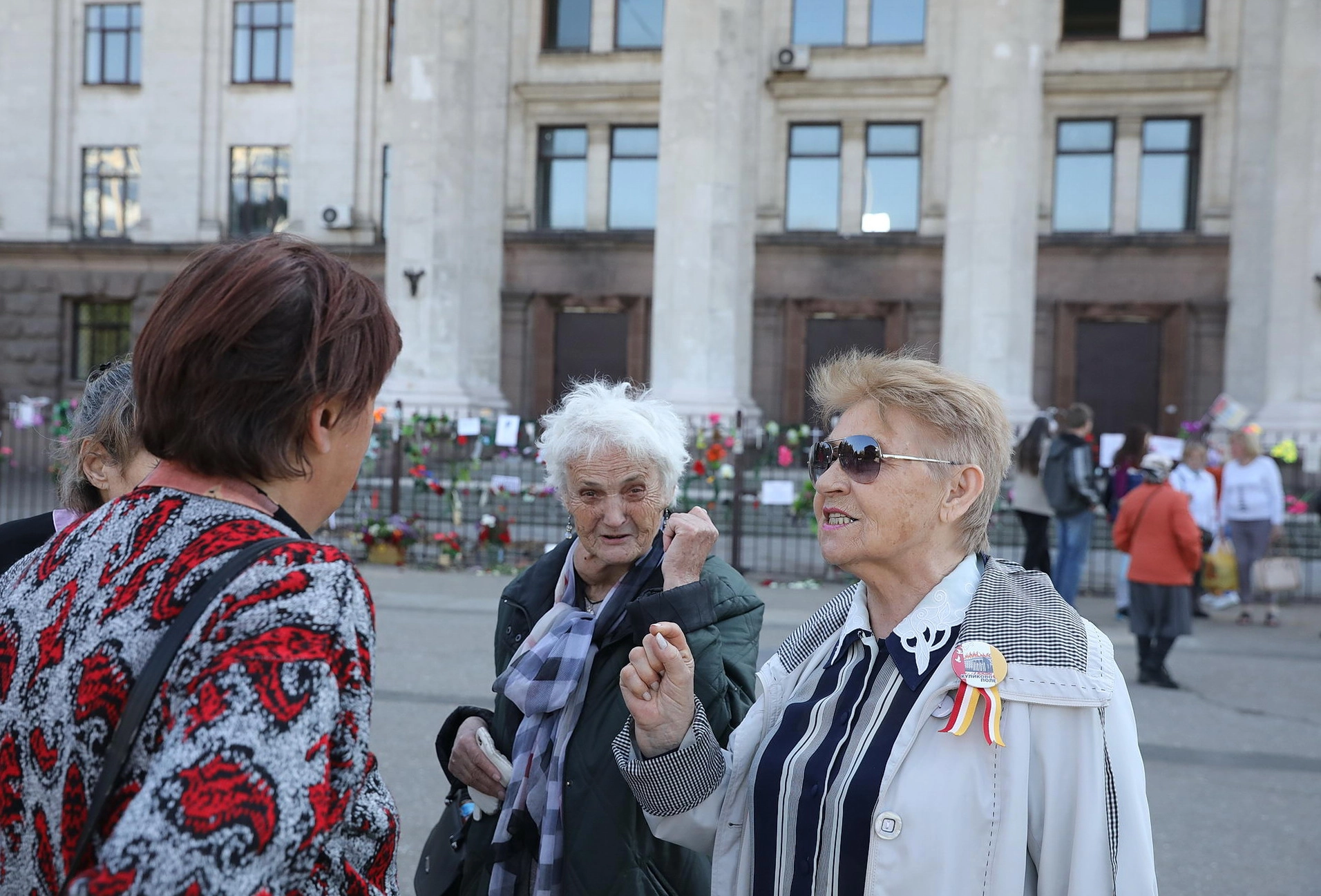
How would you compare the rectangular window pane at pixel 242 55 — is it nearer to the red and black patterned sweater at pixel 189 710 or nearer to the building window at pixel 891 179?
the building window at pixel 891 179

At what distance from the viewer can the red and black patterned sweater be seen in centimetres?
130

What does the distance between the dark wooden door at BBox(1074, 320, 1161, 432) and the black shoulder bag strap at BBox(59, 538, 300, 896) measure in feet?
78.7

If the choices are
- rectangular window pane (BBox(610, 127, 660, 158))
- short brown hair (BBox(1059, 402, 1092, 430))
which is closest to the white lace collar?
short brown hair (BBox(1059, 402, 1092, 430))

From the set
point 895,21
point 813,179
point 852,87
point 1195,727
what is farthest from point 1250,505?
point 895,21

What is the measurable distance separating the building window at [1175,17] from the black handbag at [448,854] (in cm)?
2409

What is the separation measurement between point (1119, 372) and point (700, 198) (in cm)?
981

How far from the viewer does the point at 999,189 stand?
1883cm

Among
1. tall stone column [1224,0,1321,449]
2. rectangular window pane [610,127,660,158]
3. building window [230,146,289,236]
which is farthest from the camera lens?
building window [230,146,289,236]

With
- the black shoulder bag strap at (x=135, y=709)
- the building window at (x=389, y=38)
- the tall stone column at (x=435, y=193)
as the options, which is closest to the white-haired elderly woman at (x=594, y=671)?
the black shoulder bag strap at (x=135, y=709)

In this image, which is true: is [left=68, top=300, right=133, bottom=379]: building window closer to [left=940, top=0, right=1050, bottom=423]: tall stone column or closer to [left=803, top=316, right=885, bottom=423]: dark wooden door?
[left=803, top=316, right=885, bottom=423]: dark wooden door

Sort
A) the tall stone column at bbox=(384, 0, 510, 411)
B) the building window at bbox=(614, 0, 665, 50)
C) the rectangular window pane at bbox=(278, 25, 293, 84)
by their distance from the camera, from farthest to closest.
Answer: the rectangular window pane at bbox=(278, 25, 293, 84)
the building window at bbox=(614, 0, 665, 50)
the tall stone column at bbox=(384, 0, 510, 411)

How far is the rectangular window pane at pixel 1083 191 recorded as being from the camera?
2359 centimetres

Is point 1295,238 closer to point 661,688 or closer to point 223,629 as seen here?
point 661,688

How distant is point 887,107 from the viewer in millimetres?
23938
